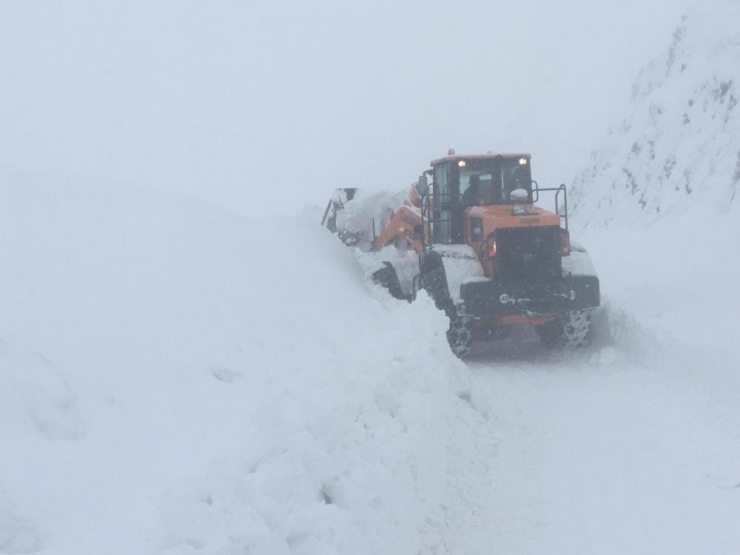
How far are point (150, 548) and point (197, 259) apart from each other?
495 centimetres

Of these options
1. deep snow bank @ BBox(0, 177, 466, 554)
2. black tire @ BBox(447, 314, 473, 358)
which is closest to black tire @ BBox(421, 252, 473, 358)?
black tire @ BBox(447, 314, 473, 358)

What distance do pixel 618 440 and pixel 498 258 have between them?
12.1 feet

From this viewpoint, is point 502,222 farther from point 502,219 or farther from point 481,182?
point 481,182

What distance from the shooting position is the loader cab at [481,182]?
11125 millimetres

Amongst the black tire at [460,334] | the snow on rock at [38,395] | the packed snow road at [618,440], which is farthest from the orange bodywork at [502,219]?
the snow on rock at [38,395]

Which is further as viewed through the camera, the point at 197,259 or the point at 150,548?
the point at 197,259

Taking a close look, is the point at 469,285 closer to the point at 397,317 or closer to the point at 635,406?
the point at 397,317

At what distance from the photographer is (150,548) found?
3160 mm

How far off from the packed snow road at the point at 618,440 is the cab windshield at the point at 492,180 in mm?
2062

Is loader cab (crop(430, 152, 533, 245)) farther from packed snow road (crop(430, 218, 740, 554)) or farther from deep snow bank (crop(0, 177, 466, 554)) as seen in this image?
deep snow bank (crop(0, 177, 466, 554))

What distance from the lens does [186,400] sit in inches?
198

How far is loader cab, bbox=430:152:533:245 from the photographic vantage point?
11.1m

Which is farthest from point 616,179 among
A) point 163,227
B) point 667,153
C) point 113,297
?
point 113,297

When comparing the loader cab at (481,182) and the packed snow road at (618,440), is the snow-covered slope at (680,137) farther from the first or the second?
the packed snow road at (618,440)
